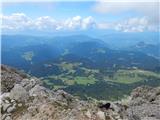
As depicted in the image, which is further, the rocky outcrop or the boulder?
the rocky outcrop

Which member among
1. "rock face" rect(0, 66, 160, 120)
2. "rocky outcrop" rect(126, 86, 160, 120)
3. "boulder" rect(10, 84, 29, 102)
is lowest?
"rocky outcrop" rect(126, 86, 160, 120)

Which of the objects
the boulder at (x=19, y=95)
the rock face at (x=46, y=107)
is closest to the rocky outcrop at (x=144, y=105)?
the rock face at (x=46, y=107)

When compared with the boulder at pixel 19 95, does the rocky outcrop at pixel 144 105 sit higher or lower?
lower

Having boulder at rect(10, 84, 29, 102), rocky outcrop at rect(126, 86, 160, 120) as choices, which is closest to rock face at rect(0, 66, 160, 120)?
boulder at rect(10, 84, 29, 102)

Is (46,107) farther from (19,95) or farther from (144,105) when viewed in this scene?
(144,105)

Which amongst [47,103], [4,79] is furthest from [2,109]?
[4,79]

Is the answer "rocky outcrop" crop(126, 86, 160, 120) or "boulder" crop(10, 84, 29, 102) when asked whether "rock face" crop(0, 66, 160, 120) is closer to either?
"boulder" crop(10, 84, 29, 102)

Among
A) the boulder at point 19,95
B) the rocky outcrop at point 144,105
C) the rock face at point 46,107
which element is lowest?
the rocky outcrop at point 144,105

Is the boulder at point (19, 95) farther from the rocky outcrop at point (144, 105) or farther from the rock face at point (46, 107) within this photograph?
the rocky outcrop at point (144, 105)

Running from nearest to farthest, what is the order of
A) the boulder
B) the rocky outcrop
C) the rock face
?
the rock face → the boulder → the rocky outcrop

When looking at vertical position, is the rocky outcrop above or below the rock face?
below

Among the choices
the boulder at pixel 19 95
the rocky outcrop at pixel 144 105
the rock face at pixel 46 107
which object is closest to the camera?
the rock face at pixel 46 107

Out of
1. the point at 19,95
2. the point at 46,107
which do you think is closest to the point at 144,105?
the point at 19,95
